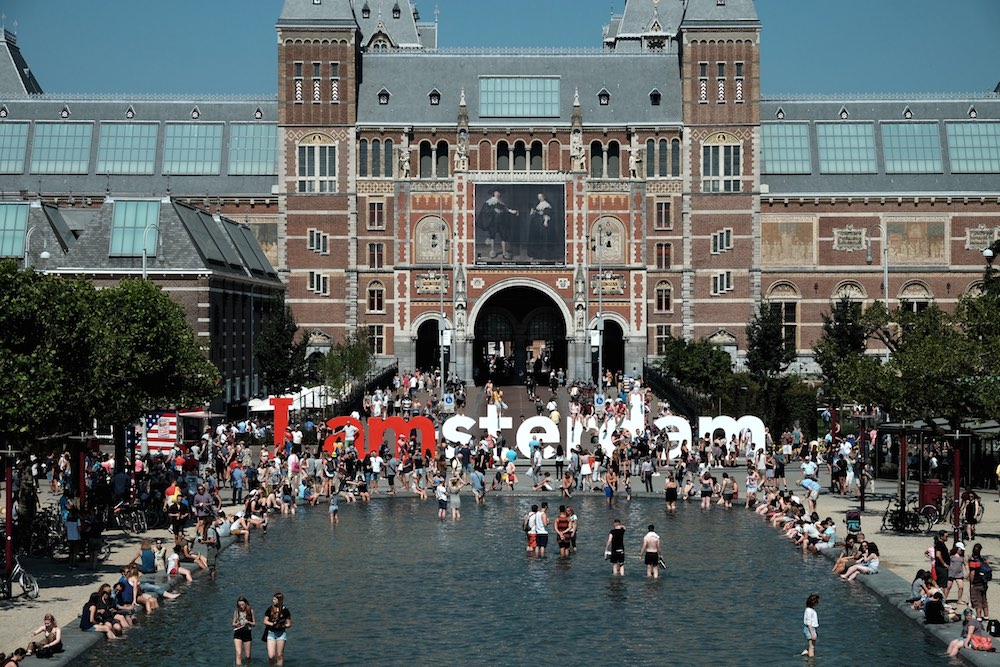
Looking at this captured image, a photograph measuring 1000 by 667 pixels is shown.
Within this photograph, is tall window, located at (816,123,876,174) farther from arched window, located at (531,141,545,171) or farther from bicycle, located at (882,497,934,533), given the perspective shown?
bicycle, located at (882,497,934,533)

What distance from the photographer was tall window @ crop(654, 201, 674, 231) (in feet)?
305

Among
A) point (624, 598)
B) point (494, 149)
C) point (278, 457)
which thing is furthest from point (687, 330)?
point (624, 598)

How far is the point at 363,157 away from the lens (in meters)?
94.1

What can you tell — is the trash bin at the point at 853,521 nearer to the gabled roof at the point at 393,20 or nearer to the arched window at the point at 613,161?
the arched window at the point at 613,161

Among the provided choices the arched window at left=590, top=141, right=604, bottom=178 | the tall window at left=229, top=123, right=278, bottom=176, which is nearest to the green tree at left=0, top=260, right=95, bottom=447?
the tall window at left=229, top=123, right=278, bottom=176

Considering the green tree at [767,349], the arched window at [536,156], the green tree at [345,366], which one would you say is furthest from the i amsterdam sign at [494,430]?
the arched window at [536,156]

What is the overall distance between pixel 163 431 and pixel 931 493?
25.7m

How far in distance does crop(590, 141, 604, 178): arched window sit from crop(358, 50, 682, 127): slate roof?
1.55m

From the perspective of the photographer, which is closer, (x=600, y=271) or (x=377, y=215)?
(x=600, y=271)

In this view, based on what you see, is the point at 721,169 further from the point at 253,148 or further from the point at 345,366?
the point at 345,366

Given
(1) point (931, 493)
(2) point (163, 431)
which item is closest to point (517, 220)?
(2) point (163, 431)

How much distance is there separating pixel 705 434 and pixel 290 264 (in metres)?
40.1

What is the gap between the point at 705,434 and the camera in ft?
195

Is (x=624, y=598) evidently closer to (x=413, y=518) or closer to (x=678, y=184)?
(x=413, y=518)
